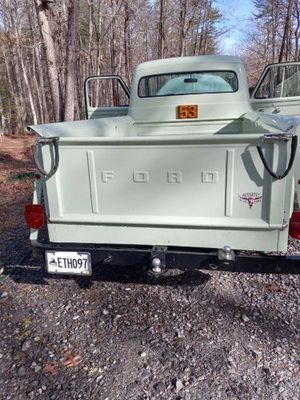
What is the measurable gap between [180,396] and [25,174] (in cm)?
798

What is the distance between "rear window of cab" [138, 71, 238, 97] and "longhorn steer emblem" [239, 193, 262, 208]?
2887 mm

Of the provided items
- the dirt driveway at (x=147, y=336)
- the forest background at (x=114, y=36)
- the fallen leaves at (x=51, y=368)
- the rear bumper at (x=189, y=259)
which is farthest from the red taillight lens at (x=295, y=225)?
the forest background at (x=114, y=36)

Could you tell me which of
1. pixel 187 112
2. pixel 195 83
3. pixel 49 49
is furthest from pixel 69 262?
pixel 49 49

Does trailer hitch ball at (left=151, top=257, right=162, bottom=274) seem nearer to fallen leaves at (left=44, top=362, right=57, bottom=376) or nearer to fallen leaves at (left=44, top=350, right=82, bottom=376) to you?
fallen leaves at (left=44, top=350, right=82, bottom=376)

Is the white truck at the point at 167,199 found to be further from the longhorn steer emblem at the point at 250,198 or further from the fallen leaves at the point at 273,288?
the fallen leaves at the point at 273,288

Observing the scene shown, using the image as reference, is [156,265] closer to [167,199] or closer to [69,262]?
[167,199]

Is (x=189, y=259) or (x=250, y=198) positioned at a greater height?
→ (x=250, y=198)

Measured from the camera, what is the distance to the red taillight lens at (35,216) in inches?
116

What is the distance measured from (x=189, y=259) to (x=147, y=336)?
72 cm

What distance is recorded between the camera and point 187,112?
4977 millimetres

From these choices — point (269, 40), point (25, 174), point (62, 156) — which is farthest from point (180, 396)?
point (269, 40)

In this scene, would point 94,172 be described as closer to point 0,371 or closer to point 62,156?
point 62,156

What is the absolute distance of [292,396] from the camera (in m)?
2.18

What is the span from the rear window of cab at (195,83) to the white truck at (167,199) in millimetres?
2049
